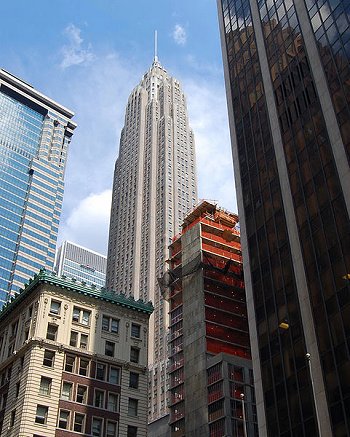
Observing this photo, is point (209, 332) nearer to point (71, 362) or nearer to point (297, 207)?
point (71, 362)

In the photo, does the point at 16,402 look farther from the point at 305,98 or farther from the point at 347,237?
the point at 305,98

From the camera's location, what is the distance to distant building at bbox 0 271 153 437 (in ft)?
202

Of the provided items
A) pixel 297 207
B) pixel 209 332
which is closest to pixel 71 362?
pixel 297 207

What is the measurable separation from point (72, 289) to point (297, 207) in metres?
27.7

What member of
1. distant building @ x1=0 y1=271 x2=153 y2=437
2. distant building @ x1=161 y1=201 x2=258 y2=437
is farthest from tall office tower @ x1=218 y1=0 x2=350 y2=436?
distant building @ x1=161 y1=201 x2=258 y2=437

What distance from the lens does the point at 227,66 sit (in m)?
79.6

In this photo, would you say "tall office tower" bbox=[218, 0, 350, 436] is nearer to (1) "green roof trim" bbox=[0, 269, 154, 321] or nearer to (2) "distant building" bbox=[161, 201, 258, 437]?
(1) "green roof trim" bbox=[0, 269, 154, 321]

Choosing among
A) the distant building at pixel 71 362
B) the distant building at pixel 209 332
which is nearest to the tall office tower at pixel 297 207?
the distant building at pixel 71 362

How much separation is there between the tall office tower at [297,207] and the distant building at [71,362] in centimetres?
1651

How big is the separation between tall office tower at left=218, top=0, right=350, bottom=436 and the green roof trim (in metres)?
16.6

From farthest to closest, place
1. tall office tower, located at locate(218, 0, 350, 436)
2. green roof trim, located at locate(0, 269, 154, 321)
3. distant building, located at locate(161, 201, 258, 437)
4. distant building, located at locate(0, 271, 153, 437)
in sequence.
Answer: distant building, located at locate(161, 201, 258, 437), green roof trim, located at locate(0, 269, 154, 321), distant building, located at locate(0, 271, 153, 437), tall office tower, located at locate(218, 0, 350, 436)

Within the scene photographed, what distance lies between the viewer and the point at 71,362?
216ft

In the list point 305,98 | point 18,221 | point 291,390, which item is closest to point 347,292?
point 291,390

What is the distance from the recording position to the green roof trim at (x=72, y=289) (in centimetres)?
6894
